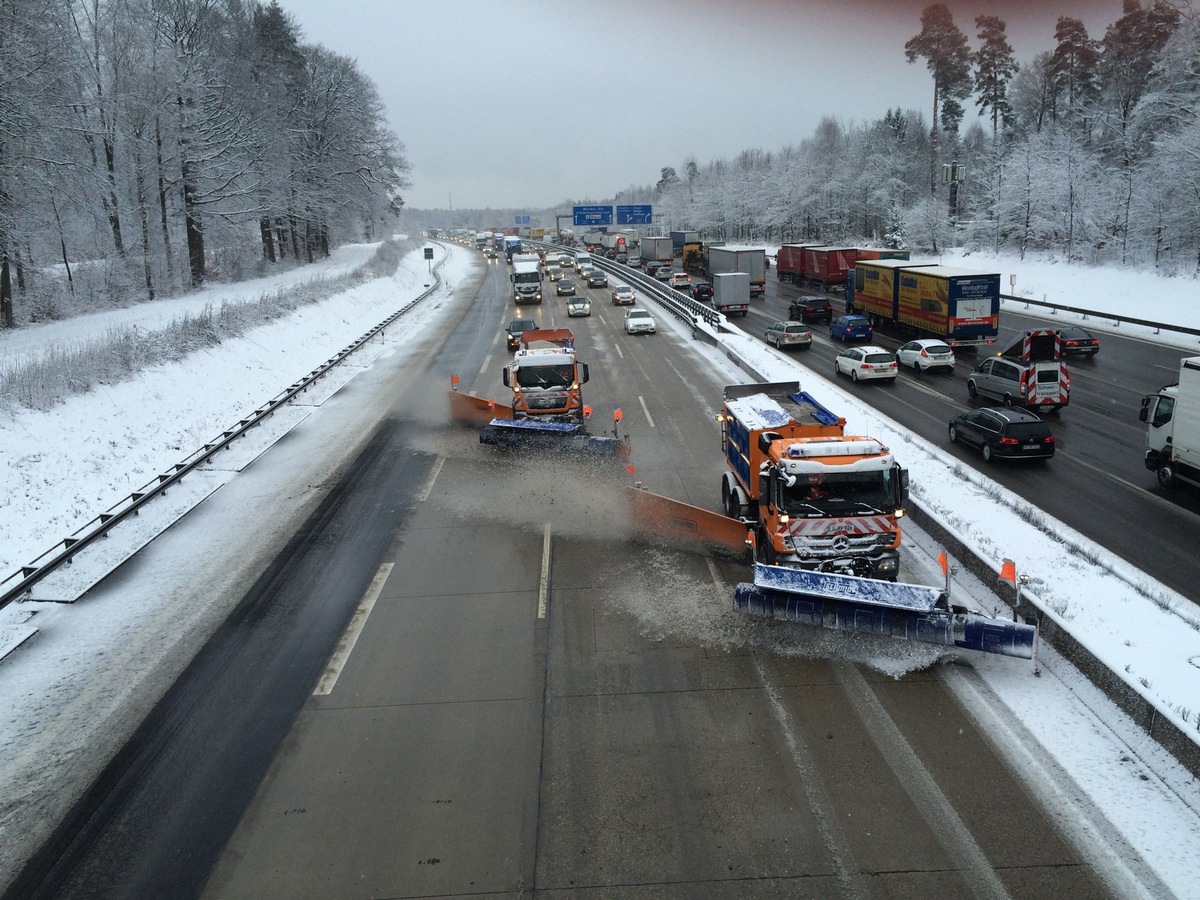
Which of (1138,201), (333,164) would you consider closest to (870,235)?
(1138,201)

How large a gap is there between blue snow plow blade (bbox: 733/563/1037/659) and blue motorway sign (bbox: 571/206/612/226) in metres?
101

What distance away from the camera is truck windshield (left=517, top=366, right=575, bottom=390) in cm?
2133

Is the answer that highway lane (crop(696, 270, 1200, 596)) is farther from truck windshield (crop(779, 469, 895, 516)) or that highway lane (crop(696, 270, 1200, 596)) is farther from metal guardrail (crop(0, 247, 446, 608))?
metal guardrail (crop(0, 247, 446, 608))

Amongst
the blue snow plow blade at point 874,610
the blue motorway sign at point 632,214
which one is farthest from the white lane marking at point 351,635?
the blue motorway sign at point 632,214

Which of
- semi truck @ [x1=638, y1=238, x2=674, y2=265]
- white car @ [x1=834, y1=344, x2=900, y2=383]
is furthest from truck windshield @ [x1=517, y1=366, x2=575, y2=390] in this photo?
semi truck @ [x1=638, y1=238, x2=674, y2=265]

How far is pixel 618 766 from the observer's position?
8.52 metres

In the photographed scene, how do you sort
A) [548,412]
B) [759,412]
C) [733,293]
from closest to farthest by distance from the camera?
[759,412] → [548,412] → [733,293]

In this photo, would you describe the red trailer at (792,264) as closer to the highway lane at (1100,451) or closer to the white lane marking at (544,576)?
the highway lane at (1100,451)

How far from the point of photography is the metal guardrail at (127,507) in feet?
40.7

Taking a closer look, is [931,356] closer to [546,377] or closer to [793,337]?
[793,337]

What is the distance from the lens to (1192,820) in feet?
24.7

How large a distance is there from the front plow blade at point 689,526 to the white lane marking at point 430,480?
15.9ft

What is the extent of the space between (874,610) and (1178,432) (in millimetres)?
10990

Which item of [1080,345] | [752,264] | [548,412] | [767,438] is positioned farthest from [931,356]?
[752,264]
